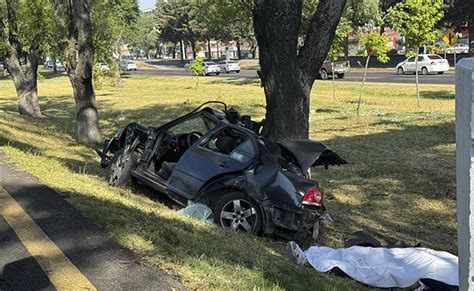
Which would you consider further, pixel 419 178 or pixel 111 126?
pixel 111 126

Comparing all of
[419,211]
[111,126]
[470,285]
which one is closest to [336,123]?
[111,126]

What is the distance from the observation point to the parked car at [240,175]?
6.07m

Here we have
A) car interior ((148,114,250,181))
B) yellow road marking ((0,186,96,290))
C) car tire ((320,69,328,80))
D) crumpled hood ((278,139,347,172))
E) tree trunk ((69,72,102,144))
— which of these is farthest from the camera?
car tire ((320,69,328,80))

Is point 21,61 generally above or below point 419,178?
above

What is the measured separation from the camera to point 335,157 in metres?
6.64

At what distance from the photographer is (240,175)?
630cm

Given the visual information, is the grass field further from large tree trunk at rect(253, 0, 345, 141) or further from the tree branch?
the tree branch

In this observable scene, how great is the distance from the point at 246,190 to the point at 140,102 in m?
23.0

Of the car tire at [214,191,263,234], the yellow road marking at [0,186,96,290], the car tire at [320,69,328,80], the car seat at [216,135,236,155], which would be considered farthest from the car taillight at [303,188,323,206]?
the car tire at [320,69,328,80]

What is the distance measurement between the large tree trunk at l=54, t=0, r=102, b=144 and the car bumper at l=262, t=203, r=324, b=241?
8.70 m

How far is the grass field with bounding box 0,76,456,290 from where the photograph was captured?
393 centimetres

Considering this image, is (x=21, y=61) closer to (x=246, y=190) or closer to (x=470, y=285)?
(x=246, y=190)

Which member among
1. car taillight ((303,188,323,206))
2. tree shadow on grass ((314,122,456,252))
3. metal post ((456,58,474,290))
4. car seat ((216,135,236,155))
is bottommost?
tree shadow on grass ((314,122,456,252))

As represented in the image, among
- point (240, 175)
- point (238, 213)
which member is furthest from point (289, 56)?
point (238, 213)
